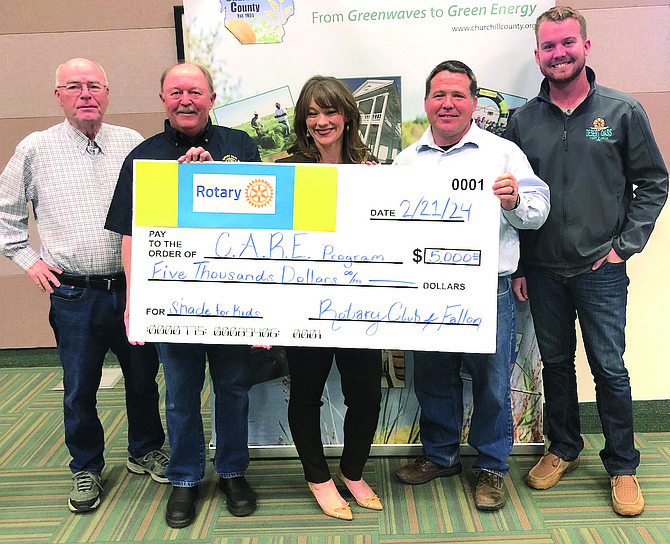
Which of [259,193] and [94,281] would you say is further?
[94,281]

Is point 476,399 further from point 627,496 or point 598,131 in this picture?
point 598,131

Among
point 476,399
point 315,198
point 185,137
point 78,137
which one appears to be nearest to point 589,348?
point 476,399

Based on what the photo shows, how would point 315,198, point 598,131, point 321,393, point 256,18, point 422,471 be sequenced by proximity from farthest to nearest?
point 422,471
point 256,18
point 321,393
point 598,131
point 315,198

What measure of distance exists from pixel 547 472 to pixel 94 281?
1.84 metres

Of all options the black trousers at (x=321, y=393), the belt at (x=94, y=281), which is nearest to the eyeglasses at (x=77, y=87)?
the belt at (x=94, y=281)

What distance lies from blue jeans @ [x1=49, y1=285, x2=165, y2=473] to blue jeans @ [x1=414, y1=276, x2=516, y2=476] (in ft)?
3.54

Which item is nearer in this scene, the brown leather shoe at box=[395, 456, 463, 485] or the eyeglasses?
the eyeglasses

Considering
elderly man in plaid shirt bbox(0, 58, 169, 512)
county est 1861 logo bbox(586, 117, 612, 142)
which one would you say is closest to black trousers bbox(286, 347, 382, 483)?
elderly man in plaid shirt bbox(0, 58, 169, 512)

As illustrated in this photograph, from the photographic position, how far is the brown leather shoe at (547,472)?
2.23 m

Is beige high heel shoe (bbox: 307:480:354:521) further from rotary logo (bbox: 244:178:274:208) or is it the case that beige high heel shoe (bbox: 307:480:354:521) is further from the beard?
the beard

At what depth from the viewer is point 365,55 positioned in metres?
2.21

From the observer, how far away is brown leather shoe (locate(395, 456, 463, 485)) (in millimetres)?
2277

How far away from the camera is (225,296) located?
6.14 ft

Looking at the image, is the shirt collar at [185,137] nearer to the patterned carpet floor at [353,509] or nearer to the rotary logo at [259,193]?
the rotary logo at [259,193]
